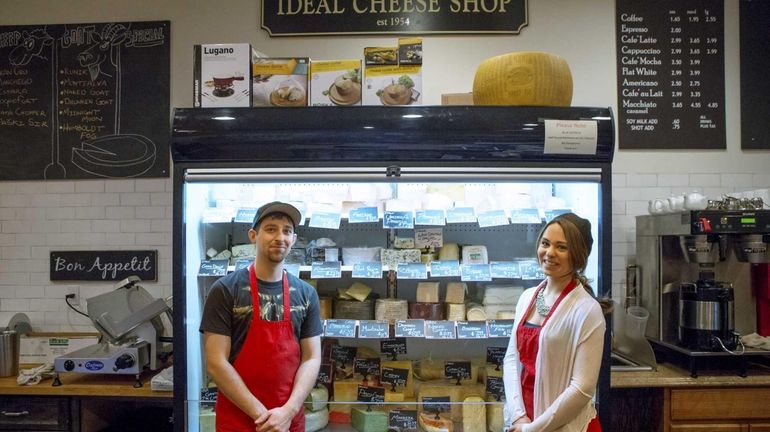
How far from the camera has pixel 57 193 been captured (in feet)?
11.0

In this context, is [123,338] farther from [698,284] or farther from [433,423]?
[698,284]

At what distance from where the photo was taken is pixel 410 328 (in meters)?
2.35

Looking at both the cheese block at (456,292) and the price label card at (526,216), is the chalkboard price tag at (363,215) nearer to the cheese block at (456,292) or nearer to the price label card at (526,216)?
the cheese block at (456,292)

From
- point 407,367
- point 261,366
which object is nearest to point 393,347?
point 407,367

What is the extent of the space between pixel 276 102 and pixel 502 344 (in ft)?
5.48

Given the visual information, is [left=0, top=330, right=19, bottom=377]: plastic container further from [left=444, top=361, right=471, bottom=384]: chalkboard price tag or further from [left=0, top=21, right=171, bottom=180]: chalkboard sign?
[left=444, top=361, right=471, bottom=384]: chalkboard price tag

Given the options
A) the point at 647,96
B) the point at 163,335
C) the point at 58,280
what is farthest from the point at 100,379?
the point at 647,96

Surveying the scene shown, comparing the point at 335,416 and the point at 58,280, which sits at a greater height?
the point at 58,280

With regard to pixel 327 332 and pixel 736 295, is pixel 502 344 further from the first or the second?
pixel 736 295

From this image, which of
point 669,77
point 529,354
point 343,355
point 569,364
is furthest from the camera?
point 669,77

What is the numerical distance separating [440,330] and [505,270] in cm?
43

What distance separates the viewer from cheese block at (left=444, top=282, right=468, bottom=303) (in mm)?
2480

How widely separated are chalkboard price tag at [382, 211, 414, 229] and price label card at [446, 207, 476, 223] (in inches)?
7.5

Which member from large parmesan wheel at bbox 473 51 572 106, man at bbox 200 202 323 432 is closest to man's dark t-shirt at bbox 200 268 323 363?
man at bbox 200 202 323 432
